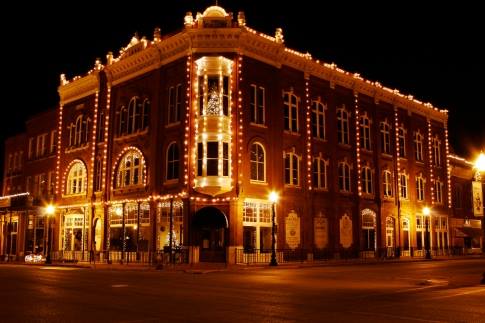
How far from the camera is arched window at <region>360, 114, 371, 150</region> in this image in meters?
49.9

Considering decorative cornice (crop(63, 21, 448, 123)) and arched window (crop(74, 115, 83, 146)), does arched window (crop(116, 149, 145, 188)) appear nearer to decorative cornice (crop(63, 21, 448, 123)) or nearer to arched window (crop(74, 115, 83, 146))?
decorative cornice (crop(63, 21, 448, 123))

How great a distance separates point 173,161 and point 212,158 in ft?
12.1

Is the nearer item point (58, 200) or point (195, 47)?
point (195, 47)

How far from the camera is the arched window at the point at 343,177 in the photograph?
154ft

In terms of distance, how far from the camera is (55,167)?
52.0 meters

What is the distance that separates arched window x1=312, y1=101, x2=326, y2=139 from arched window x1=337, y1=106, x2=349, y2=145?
2.40m

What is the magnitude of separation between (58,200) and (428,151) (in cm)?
3738

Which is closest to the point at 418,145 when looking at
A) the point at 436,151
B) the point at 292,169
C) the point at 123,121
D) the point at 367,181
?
the point at 436,151

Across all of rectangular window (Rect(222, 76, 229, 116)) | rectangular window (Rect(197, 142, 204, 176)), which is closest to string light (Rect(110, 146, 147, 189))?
rectangular window (Rect(197, 142, 204, 176))

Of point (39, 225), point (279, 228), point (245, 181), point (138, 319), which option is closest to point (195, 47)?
point (245, 181)

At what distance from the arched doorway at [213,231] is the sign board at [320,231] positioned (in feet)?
30.1

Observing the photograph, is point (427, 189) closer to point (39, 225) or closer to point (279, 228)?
point (279, 228)

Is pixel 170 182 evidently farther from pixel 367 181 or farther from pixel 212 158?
pixel 367 181

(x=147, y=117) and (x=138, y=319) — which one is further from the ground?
(x=147, y=117)
